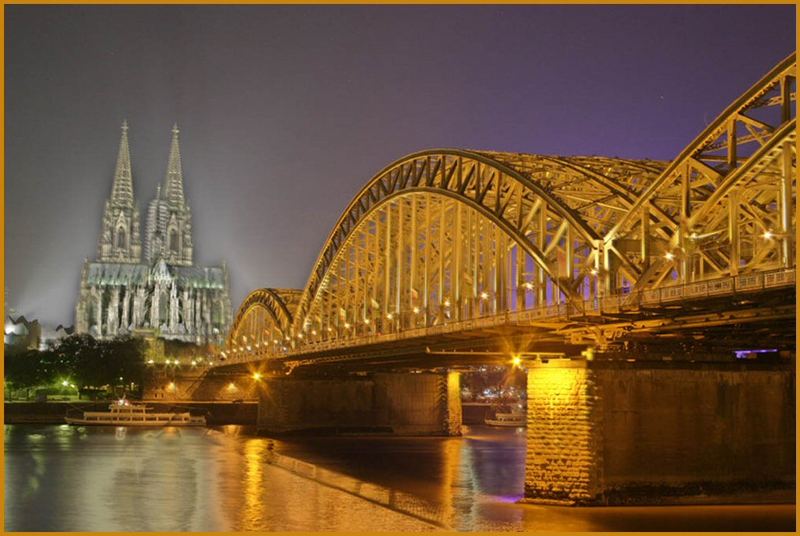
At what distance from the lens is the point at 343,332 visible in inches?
3967

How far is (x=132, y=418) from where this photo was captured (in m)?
126

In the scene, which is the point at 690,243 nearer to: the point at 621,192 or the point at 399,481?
the point at 621,192

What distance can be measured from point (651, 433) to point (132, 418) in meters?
89.7

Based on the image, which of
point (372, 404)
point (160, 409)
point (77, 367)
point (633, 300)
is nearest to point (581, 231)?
point (633, 300)

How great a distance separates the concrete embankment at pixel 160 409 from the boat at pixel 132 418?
259 cm

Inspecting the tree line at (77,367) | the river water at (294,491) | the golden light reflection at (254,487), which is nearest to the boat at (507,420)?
the river water at (294,491)

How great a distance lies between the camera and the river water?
44.1 m

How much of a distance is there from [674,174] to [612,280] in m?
5.56

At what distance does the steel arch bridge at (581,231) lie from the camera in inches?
1575

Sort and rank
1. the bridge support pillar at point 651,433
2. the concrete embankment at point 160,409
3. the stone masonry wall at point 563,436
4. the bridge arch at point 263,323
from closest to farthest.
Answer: the stone masonry wall at point 563,436 → the bridge support pillar at point 651,433 → the concrete embankment at point 160,409 → the bridge arch at point 263,323

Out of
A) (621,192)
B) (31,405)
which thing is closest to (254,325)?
(31,405)

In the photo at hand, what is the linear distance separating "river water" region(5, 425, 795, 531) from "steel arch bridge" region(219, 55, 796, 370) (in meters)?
7.84

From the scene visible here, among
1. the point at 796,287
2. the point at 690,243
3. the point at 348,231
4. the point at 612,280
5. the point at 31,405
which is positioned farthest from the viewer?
the point at 31,405

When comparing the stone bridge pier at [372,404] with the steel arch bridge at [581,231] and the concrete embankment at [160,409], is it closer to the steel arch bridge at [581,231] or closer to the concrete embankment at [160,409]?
the steel arch bridge at [581,231]
